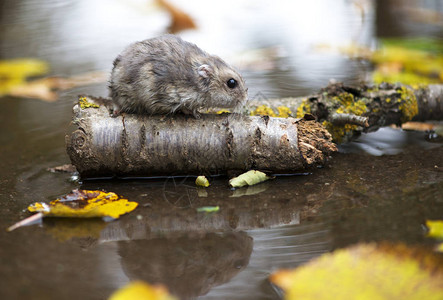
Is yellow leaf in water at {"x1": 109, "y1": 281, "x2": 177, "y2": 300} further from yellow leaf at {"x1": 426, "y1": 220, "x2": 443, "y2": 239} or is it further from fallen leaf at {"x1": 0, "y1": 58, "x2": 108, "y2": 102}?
fallen leaf at {"x1": 0, "y1": 58, "x2": 108, "y2": 102}

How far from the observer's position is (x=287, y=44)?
8828 mm

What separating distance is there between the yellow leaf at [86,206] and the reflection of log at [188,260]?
Answer: 414 millimetres

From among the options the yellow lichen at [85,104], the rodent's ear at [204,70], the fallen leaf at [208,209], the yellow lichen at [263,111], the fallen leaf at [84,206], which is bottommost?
the fallen leaf at [208,209]

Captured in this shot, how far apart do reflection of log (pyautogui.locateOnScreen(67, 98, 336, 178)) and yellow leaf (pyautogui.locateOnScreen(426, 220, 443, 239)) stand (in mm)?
1205

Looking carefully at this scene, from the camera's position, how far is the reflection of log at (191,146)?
429cm

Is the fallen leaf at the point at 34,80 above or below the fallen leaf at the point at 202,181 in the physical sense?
above

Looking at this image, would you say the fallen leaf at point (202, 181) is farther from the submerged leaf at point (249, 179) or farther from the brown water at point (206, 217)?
the submerged leaf at point (249, 179)

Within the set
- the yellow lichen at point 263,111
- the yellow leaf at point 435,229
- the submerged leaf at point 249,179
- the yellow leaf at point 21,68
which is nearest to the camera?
the yellow leaf at point 435,229

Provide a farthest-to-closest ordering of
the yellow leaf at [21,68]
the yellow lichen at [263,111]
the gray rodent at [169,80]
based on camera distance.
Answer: the yellow leaf at [21,68] → the yellow lichen at [263,111] → the gray rodent at [169,80]

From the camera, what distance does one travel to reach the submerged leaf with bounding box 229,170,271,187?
13.8ft

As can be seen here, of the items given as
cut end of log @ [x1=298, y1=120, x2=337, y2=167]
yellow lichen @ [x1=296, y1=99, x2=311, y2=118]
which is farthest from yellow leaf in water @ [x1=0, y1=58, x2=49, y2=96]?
cut end of log @ [x1=298, y1=120, x2=337, y2=167]

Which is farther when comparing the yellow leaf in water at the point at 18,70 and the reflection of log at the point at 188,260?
the yellow leaf in water at the point at 18,70

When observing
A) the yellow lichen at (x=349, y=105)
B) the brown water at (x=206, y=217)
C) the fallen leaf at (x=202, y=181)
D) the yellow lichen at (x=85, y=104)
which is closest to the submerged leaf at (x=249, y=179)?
the brown water at (x=206, y=217)

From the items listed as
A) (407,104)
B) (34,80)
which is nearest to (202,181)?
(407,104)
